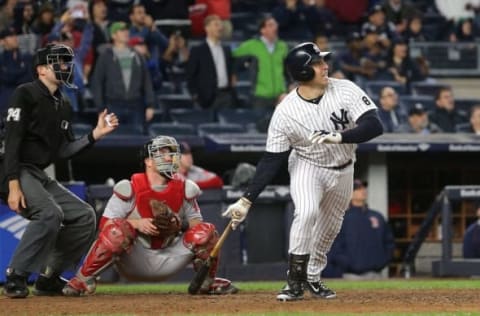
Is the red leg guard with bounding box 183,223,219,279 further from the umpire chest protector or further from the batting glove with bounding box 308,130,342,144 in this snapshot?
the batting glove with bounding box 308,130,342,144

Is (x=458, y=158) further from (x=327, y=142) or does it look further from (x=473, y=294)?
(x=327, y=142)

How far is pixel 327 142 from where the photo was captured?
8.55 meters

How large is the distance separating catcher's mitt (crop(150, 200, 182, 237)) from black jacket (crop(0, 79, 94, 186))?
683 millimetres

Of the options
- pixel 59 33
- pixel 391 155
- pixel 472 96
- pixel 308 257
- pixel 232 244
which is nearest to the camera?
pixel 308 257

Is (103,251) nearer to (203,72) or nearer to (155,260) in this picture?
(155,260)

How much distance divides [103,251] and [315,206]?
1560 millimetres

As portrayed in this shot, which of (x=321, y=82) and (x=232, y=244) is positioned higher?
(x=321, y=82)

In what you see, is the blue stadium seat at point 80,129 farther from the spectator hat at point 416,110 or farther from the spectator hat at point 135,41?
the spectator hat at point 416,110

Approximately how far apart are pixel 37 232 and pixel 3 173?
510 mm

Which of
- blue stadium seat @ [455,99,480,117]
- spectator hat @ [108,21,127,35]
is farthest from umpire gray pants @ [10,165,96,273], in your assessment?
blue stadium seat @ [455,99,480,117]

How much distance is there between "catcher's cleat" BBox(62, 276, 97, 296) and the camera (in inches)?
378

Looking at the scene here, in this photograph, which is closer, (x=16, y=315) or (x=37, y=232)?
(x=16, y=315)

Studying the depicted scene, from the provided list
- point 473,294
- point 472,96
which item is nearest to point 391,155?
point 472,96

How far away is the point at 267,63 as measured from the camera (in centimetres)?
1633
